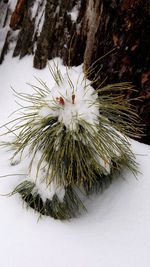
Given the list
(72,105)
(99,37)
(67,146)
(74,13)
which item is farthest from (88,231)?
(74,13)

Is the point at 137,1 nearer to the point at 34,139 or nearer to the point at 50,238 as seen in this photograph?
the point at 34,139

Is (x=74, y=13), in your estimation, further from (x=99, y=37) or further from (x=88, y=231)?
(x=88, y=231)

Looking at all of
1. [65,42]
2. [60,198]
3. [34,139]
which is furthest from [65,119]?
A: [65,42]

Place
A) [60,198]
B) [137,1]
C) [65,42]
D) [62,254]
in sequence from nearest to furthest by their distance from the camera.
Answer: [62,254], [60,198], [137,1], [65,42]

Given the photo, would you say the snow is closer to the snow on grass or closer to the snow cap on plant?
the snow cap on plant

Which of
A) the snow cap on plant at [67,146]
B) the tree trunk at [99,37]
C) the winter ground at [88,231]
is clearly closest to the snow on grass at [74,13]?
the tree trunk at [99,37]

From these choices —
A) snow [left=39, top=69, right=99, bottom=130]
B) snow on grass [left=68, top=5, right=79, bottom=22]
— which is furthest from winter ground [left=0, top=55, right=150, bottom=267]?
snow on grass [left=68, top=5, right=79, bottom=22]
